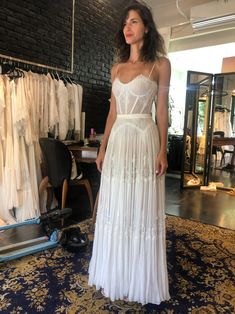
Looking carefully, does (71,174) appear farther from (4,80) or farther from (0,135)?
(4,80)

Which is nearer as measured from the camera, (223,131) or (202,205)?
(202,205)

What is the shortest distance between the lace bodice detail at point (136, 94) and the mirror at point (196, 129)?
11.6 feet

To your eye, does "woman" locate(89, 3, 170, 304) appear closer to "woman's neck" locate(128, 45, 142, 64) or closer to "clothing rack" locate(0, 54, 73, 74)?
"woman's neck" locate(128, 45, 142, 64)

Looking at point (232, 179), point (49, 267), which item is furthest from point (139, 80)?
point (232, 179)

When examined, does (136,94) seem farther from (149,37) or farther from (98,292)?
(98,292)

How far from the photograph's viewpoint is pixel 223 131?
486cm

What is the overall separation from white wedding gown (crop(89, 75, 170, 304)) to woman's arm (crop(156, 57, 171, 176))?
0.03 meters

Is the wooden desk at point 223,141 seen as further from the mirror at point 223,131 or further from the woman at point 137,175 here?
the woman at point 137,175

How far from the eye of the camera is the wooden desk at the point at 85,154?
10.1ft

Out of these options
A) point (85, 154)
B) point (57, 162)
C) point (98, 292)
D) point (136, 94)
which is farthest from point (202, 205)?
point (136, 94)

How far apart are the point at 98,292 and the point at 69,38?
124 inches

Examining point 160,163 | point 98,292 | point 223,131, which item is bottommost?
point 98,292

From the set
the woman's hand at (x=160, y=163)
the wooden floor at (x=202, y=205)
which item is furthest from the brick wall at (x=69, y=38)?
the woman's hand at (x=160, y=163)

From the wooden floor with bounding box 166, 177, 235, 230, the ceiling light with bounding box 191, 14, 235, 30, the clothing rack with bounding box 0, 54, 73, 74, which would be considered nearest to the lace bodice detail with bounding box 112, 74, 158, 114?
the clothing rack with bounding box 0, 54, 73, 74
